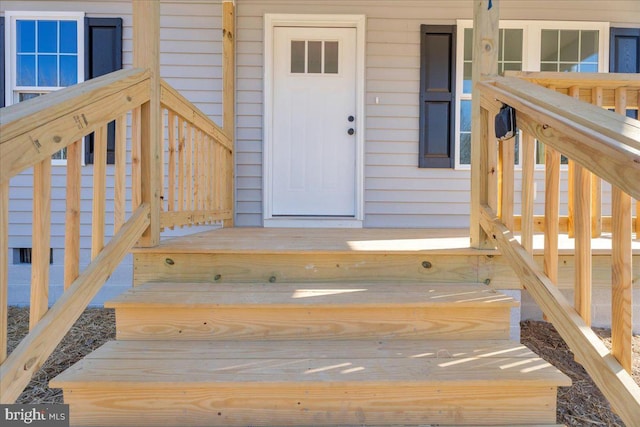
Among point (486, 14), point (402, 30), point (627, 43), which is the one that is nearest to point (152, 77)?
point (486, 14)

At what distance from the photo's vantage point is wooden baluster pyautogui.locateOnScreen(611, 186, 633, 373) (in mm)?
1190

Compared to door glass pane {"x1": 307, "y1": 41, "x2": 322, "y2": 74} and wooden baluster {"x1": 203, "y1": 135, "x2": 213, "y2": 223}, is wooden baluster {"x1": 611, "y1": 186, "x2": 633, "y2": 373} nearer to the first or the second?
wooden baluster {"x1": 203, "y1": 135, "x2": 213, "y2": 223}

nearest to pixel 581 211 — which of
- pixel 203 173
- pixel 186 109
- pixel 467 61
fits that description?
pixel 186 109

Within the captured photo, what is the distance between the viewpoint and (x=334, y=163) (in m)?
3.94

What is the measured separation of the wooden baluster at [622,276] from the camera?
3.91 ft

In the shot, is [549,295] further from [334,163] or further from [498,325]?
[334,163]

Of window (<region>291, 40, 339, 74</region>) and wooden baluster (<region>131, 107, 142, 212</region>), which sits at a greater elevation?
window (<region>291, 40, 339, 74</region>)

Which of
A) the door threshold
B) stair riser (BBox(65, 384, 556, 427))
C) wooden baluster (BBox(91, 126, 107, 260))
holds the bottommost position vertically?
stair riser (BBox(65, 384, 556, 427))

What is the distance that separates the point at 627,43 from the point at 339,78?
2.84 metres

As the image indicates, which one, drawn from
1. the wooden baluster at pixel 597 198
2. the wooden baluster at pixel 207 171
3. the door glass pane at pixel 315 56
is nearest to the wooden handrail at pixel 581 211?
the wooden baluster at pixel 597 198

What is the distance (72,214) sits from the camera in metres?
1.43

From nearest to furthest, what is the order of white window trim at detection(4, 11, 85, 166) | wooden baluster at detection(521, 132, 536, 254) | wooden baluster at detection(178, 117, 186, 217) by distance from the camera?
wooden baluster at detection(521, 132, 536, 254)
wooden baluster at detection(178, 117, 186, 217)
white window trim at detection(4, 11, 85, 166)

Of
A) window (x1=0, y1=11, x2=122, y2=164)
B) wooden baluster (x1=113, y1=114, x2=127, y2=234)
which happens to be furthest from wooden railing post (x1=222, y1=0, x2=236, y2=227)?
wooden baluster (x1=113, y1=114, x2=127, y2=234)

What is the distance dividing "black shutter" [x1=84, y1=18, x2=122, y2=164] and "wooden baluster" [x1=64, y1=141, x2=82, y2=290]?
2.67 m
